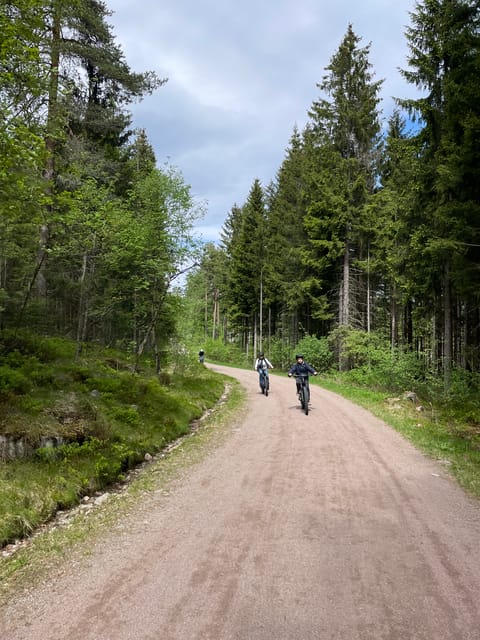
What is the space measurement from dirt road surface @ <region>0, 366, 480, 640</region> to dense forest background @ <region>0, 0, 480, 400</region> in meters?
5.41

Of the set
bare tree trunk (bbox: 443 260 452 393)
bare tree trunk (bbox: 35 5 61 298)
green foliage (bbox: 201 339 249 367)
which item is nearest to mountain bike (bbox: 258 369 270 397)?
bare tree trunk (bbox: 443 260 452 393)

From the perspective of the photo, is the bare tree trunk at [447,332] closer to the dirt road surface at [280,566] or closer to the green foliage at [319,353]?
the dirt road surface at [280,566]

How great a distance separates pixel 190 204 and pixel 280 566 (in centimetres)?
1342

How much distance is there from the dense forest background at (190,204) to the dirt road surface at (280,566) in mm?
5411

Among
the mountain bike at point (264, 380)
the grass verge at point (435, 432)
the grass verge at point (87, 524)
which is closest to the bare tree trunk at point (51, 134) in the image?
the grass verge at point (87, 524)

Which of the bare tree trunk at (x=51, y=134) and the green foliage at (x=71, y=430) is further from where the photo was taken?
the bare tree trunk at (x=51, y=134)

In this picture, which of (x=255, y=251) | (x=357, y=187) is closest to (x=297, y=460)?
(x=357, y=187)

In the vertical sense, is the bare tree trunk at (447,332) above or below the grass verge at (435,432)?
above

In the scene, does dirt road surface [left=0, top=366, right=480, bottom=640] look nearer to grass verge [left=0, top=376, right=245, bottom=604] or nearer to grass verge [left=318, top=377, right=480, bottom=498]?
grass verge [left=0, top=376, right=245, bottom=604]

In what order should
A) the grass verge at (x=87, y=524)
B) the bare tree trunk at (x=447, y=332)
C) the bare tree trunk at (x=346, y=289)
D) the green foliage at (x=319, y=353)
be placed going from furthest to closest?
the green foliage at (x=319, y=353) < the bare tree trunk at (x=346, y=289) < the bare tree trunk at (x=447, y=332) < the grass verge at (x=87, y=524)

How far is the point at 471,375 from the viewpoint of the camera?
520 inches

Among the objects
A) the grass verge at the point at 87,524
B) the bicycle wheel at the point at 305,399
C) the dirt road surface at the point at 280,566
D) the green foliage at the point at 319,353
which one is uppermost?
the green foliage at the point at 319,353

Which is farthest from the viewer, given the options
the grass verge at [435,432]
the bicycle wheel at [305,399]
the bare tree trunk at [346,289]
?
the bare tree trunk at [346,289]

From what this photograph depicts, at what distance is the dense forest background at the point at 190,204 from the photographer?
8.03 metres
